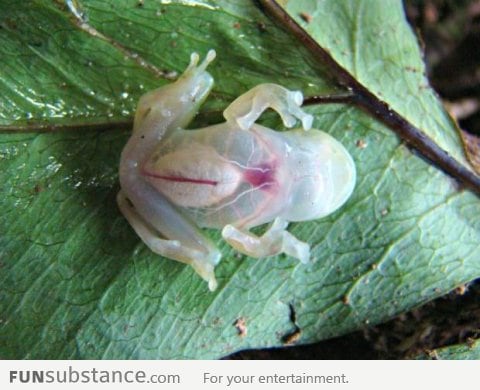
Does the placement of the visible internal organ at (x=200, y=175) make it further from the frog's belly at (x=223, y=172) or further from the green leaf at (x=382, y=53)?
the green leaf at (x=382, y=53)

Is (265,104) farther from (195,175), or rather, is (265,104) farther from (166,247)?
(166,247)

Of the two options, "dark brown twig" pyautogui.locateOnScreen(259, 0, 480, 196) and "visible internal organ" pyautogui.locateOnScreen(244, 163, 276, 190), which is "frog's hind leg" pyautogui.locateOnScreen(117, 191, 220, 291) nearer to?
"visible internal organ" pyautogui.locateOnScreen(244, 163, 276, 190)

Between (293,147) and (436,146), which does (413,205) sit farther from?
(293,147)

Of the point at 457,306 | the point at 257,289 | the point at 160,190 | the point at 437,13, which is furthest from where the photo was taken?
the point at 437,13

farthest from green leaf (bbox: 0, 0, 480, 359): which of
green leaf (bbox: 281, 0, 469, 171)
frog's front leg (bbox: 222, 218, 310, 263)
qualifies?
frog's front leg (bbox: 222, 218, 310, 263)

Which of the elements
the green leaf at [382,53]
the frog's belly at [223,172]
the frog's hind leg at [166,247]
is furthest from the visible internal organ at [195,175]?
the green leaf at [382,53]

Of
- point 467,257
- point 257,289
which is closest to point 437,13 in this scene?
point 467,257
